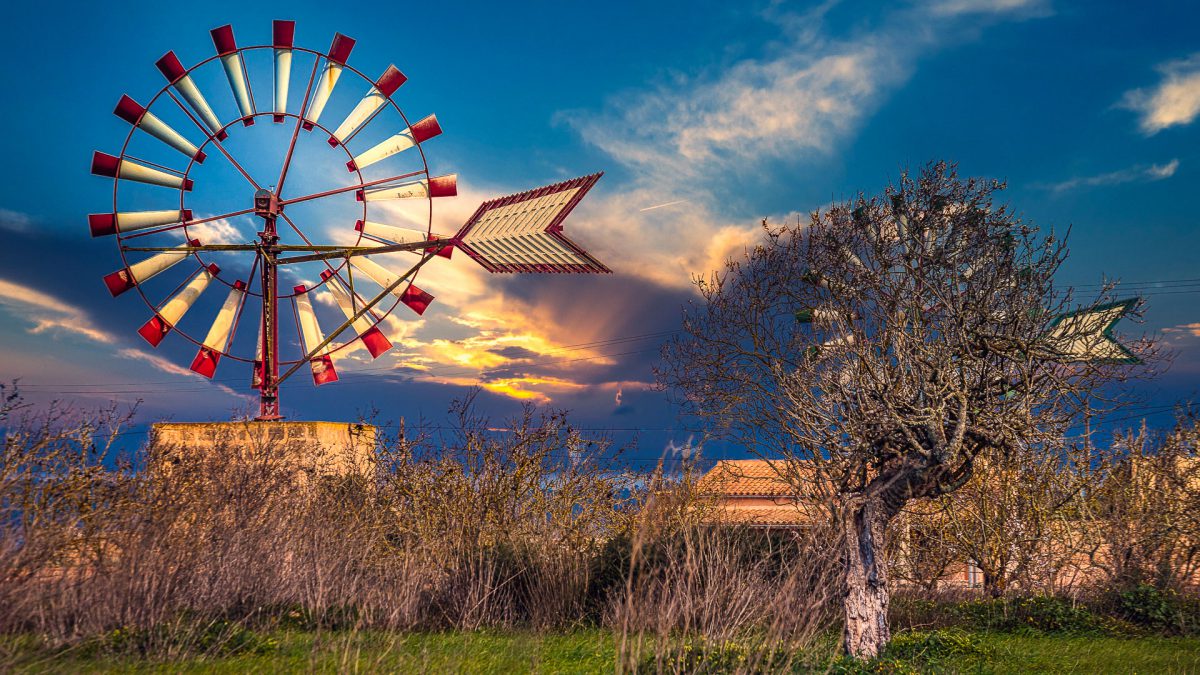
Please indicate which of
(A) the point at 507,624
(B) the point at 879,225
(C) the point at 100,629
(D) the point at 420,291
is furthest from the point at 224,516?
(D) the point at 420,291

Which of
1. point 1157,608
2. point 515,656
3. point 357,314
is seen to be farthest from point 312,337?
point 1157,608

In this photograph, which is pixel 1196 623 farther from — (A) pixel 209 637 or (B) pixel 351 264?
(B) pixel 351 264

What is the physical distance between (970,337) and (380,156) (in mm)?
13491

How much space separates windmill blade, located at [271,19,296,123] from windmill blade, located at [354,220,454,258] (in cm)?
326

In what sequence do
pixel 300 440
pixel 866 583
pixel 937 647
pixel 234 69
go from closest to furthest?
1. pixel 866 583
2. pixel 937 647
3. pixel 300 440
4. pixel 234 69

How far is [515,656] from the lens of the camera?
7.49 m

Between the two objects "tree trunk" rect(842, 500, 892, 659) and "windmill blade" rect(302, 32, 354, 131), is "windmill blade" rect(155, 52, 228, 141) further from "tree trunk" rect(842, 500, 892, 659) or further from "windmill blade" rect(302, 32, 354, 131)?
"tree trunk" rect(842, 500, 892, 659)

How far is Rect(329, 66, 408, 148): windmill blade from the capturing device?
57.7ft

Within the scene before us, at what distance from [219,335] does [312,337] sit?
203cm

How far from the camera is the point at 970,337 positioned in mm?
8594

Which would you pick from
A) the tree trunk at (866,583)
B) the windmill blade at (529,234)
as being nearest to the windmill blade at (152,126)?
the windmill blade at (529,234)

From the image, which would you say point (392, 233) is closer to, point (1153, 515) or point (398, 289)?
point (398, 289)

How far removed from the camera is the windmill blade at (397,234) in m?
17.2

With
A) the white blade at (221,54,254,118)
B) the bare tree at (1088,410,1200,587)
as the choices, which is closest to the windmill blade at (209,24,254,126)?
the white blade at (221,54,254,118)
